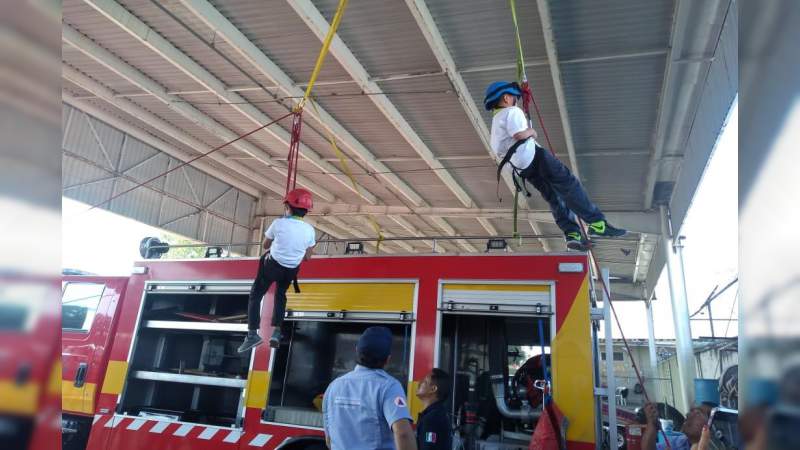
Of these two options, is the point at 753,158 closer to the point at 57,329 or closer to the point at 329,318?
the point at 57,329

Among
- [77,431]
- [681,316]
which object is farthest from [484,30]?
[681,316]

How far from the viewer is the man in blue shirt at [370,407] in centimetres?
305

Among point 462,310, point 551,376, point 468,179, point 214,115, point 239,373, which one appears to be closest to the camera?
point 551,376

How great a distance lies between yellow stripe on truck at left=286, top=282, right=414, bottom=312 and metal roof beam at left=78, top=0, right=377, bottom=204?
15.0 ft

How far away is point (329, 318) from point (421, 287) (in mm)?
1036

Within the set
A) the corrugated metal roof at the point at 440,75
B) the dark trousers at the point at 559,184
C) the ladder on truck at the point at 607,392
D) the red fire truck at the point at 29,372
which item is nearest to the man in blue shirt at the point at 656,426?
the ladder on truck at the point at 607,392

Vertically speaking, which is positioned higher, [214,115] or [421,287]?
[214,115]

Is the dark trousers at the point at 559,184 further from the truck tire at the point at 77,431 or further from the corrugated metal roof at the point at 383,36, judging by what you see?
the truck tire at the point at 77,431

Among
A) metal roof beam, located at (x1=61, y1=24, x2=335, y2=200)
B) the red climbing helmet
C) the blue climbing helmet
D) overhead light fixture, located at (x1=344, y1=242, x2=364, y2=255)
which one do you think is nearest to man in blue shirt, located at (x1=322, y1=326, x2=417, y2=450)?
the blue climbing helmet

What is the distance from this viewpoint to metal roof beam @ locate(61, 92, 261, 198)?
1138cm

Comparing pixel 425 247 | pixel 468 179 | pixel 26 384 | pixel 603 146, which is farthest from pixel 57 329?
pixel 425 247

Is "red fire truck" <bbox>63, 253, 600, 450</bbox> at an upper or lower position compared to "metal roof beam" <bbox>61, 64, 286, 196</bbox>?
lower

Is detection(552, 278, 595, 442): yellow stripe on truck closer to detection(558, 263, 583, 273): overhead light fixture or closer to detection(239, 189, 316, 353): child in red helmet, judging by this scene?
detection(558, 263, 583, 273): overhead light fixture

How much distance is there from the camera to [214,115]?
442 inches
